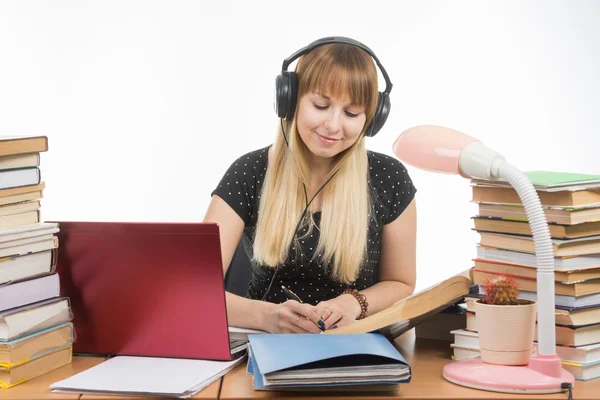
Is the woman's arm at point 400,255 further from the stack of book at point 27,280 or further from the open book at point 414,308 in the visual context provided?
the stack of book at point 27,280

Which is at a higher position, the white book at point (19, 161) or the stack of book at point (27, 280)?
the white book at point (19, 161)

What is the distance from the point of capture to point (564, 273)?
1.17 m

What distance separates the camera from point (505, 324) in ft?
3.60

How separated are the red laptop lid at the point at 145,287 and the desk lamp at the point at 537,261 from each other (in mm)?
361

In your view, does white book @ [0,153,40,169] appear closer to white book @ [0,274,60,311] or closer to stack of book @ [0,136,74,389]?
stack of book @ [0,136,74,389]

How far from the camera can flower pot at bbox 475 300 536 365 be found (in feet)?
3.57

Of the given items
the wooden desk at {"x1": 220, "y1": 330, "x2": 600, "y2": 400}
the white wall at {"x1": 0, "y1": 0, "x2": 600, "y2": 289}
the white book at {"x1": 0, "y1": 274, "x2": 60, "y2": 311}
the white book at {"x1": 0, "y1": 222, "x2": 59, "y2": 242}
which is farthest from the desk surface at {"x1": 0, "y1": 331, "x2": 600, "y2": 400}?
the white wall at {"x1": 0, "y1": 0, "x2": 600, "y2": 289}

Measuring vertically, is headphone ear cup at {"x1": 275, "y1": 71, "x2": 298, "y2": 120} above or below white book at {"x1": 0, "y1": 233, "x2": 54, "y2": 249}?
above

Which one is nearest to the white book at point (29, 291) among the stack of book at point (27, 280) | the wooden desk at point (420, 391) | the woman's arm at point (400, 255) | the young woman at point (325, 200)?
the stack of book at point (27, 280)

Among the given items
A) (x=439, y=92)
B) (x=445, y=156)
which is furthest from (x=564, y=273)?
(x=439, y=92)

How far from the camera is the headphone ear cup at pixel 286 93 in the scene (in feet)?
5.45

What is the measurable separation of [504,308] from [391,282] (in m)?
0.79

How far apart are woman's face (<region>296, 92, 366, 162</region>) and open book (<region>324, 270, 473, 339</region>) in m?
0.51

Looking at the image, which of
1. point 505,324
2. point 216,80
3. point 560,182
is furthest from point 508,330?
point 216,80
